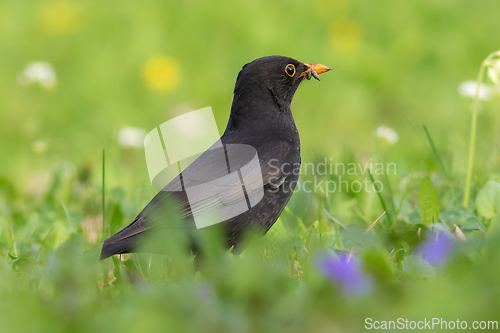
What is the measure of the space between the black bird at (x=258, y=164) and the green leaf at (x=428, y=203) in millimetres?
639

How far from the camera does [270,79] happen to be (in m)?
3.12

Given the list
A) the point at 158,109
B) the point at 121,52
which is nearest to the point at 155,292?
the point at 158,109

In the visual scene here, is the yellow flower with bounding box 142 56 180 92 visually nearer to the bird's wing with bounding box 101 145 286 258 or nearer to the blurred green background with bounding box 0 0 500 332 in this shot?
the blurred green background with bounding box 0 0 500 332

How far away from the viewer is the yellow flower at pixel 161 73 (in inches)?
274

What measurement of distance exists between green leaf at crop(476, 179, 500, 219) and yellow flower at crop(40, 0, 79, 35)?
20.6 ft

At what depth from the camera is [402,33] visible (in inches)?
283

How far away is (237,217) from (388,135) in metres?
1.72

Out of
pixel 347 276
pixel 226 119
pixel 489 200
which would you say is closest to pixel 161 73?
pixel 226 119

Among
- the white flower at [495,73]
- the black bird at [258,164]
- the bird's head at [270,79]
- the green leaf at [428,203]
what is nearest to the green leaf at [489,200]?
the green leaf at [428,203]

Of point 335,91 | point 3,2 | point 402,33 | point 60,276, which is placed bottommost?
point 335,91

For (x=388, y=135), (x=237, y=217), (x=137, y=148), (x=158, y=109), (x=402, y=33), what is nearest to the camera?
(x=237, y=217)

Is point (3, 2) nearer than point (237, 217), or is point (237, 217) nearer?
point (237, 217)

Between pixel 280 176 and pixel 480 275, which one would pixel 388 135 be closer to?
pixel 280 176

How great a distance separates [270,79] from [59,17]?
18.1 ft
